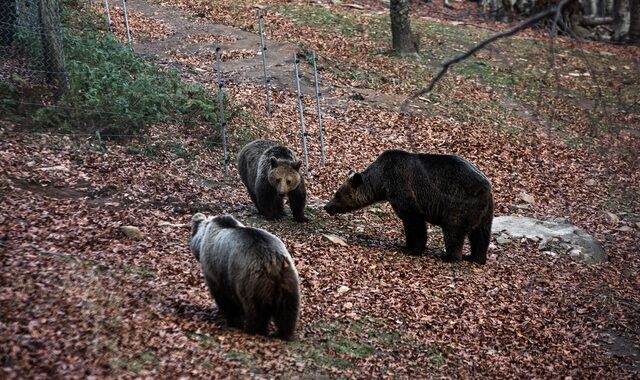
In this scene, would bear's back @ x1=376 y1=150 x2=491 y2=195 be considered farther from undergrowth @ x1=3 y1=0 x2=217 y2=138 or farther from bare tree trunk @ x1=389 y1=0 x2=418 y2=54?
bare tree trunk @ x1=389 y1=0 x2=418 y2=54

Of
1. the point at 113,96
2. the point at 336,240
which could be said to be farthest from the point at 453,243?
the point at 113,96

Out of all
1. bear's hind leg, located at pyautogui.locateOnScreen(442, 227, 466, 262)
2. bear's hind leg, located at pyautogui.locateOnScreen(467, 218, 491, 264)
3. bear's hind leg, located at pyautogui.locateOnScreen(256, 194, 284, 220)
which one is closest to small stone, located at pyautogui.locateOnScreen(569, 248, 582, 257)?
bear's hind leg, located at pyautogui.locateOnScreen(467, 218, 491, 264)

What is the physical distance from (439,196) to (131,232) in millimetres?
4703

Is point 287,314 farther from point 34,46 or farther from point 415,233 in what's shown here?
point 34,46

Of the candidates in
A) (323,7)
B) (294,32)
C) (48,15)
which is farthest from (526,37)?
(48,15)

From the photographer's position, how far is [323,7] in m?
30.3

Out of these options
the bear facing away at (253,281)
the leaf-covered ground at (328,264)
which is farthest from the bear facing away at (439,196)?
the bear facing away at (253,281)

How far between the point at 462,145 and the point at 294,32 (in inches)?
375

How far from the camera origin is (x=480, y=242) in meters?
12.3

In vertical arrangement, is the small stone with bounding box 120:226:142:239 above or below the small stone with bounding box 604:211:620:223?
above

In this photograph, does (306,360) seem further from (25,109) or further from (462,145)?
(462,145)

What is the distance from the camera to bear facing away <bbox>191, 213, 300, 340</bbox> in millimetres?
7902

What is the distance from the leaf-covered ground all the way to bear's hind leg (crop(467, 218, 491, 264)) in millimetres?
232

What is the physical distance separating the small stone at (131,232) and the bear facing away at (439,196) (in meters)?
3.93
